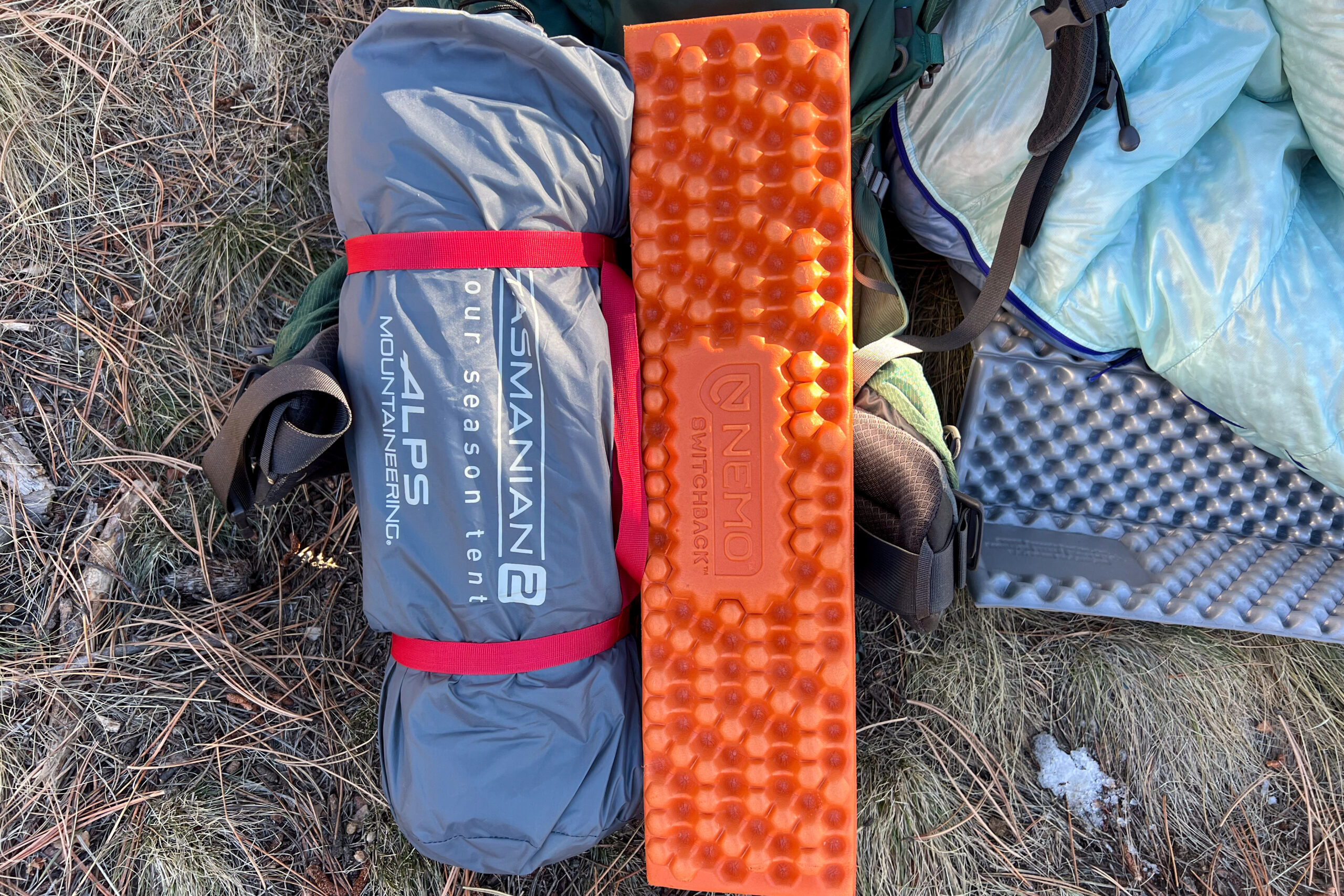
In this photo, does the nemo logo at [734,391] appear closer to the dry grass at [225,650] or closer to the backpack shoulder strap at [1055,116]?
the backpack shoulder strap at [1055,116]

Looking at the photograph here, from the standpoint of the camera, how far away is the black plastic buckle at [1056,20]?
1.11 meters

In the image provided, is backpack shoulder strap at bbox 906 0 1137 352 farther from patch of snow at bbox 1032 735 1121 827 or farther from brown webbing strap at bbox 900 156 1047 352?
patch of snow at bbox 1032 735 1121 827

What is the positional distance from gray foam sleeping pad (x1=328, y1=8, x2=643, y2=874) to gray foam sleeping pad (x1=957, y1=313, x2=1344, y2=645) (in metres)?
0.71

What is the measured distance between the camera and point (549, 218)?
1103 millimetres

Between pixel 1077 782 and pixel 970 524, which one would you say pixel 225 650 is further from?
pixel 1077 782

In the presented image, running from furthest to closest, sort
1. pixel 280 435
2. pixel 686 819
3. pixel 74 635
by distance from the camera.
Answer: pixel 74 635 → pixel 686 819 → pixel 280 435

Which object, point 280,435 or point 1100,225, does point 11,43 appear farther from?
point 1100,225

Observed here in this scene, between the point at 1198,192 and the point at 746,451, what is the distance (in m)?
0.82

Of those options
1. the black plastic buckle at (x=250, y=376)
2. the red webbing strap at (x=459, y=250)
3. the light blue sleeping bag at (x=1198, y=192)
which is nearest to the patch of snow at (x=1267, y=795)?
the light blue sleeping bag at (x=1198, y=192)

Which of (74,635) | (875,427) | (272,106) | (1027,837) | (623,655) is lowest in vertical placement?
(1027,837)

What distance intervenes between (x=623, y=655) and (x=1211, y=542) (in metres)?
1.07

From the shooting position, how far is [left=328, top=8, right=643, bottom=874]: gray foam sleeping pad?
107 centimetres

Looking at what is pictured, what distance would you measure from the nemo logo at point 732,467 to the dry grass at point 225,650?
1.79ft

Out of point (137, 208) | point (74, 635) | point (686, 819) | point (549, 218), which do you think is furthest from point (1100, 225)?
point (74, 635)
